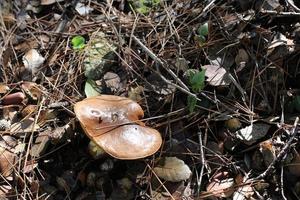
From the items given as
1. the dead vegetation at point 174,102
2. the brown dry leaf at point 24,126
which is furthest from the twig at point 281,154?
the brown dry leaf at point 24,126

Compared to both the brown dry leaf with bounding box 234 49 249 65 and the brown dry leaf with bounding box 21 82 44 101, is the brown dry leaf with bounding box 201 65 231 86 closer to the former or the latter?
the brown dry leaf with bounding box 234 49 249 65

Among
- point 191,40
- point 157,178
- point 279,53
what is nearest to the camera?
point 157,178

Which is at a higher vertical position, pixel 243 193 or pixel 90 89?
pixel 90 89

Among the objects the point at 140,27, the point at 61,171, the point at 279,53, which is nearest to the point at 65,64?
the point at 140,27

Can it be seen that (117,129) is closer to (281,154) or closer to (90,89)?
(90,89)

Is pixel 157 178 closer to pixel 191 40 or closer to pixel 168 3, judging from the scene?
pixel 191 40

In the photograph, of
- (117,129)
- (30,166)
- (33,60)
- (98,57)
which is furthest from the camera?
(33,60)

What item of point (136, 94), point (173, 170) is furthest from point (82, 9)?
point (173, 170)

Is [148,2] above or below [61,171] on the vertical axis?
above
